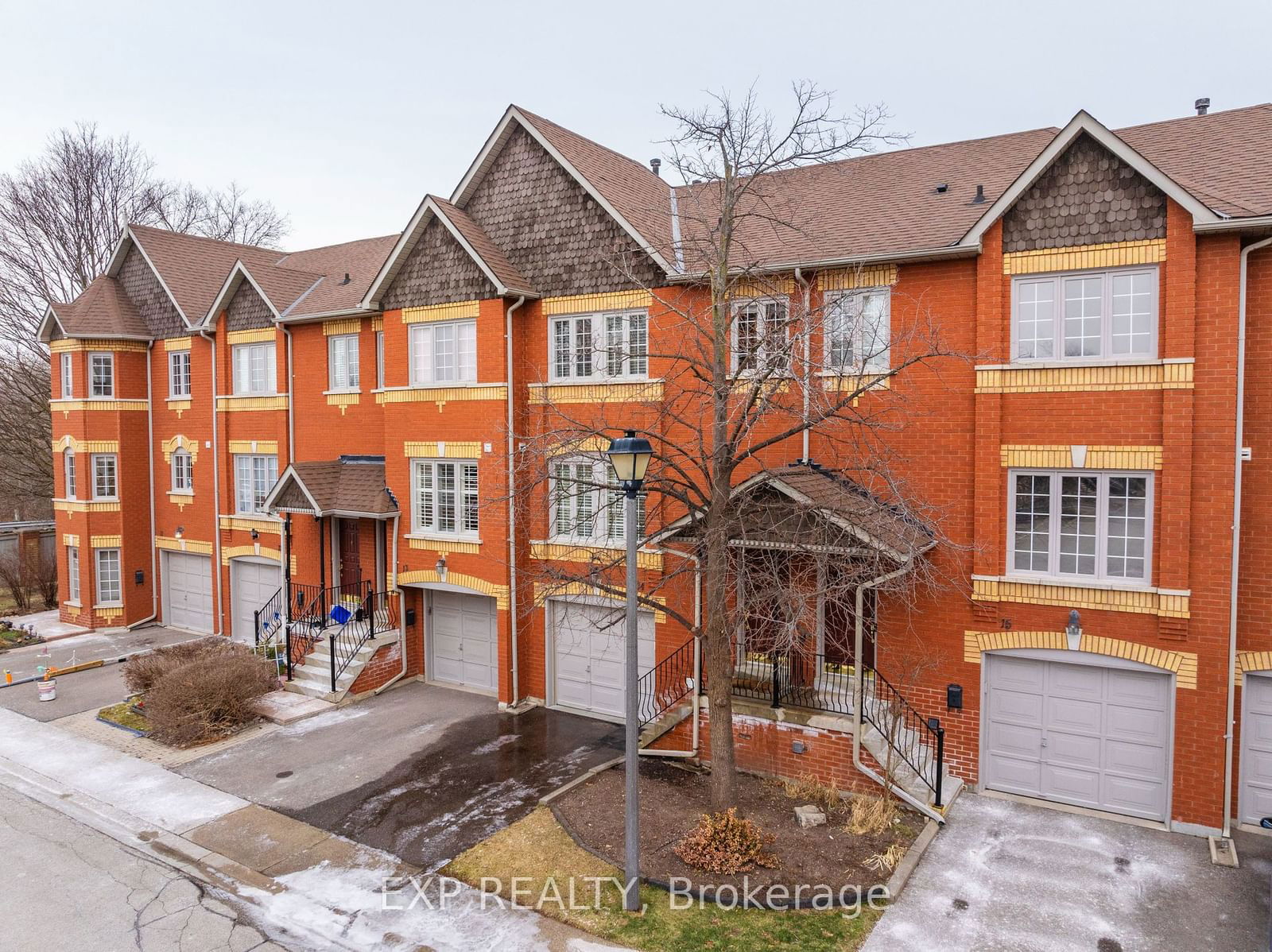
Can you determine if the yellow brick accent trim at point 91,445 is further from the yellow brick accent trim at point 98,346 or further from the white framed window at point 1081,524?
the white framed window at point 1081,524

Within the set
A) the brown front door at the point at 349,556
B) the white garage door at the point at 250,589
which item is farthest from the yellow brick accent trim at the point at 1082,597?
the white garage door at the point at 250,589

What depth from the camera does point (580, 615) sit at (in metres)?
16.0

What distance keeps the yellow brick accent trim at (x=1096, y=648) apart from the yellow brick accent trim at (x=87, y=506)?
2354 centimetres

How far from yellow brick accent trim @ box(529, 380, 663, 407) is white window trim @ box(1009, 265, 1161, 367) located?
19.0 ft

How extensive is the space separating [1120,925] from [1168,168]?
10.9m

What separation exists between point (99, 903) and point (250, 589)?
42.6 ft

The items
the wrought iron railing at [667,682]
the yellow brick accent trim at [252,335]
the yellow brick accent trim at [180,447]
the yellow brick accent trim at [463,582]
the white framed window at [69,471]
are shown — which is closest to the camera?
the wrought iron railing at [667,682]

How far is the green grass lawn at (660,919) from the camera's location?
8219mm

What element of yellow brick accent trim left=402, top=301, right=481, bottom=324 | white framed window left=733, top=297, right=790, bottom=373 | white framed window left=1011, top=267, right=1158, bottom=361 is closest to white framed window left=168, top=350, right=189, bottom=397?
yellow brick accent trim left=402, top=301, right=481, bottom=324

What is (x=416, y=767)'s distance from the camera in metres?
13.1

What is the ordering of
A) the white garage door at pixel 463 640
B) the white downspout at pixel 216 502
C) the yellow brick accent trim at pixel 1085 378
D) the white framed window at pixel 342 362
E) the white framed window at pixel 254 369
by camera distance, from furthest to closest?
the white downspout at pixel 216 502 < the white framed window at pixel 254 369 < the white framed window at pixel 342 362 < the white garage door at pixel 463 640 < the yellow brick accent trim at pixel 1085 378

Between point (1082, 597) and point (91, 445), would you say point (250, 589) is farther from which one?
point (1082, 597)

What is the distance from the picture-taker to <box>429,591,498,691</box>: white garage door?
56.2 ft

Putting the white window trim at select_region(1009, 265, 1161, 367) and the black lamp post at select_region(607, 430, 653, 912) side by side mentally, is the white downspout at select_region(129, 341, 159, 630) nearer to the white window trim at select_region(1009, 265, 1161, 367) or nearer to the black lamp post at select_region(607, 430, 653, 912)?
the black lamp post at select_region(607, 430, 653, 912)
